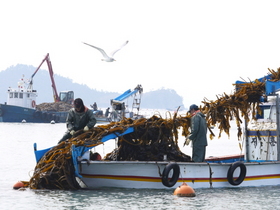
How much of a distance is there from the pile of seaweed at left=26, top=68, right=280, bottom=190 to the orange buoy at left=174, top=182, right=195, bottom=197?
5.52 ft

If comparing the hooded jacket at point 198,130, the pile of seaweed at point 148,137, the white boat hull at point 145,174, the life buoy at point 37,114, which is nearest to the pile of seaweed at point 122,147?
the pile of seaweed at point 148,137

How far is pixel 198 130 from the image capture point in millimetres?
13258

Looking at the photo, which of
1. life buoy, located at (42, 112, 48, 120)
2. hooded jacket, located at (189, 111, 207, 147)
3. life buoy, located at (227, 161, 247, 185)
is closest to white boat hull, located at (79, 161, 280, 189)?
life buoy, located at (227, 161, 247, 185)

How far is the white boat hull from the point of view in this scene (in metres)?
12.4

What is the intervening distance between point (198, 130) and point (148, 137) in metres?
1.51

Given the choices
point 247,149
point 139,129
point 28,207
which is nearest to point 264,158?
point 247,149

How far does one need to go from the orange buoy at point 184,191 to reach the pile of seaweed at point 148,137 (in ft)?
5.52

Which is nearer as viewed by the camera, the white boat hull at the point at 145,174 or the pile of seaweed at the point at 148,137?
the white boat hull at the point at 145,174

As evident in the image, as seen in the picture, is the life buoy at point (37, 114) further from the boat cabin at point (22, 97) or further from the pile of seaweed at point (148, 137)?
the pile of seaweed at point (148, 137)

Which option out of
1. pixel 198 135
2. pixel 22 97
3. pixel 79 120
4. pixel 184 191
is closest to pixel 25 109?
pixel 22 97

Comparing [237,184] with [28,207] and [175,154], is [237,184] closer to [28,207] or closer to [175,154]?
[175,154]

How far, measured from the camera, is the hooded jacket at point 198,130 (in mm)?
13219

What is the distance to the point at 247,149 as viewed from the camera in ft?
49.6

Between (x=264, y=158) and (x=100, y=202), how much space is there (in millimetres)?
5748
